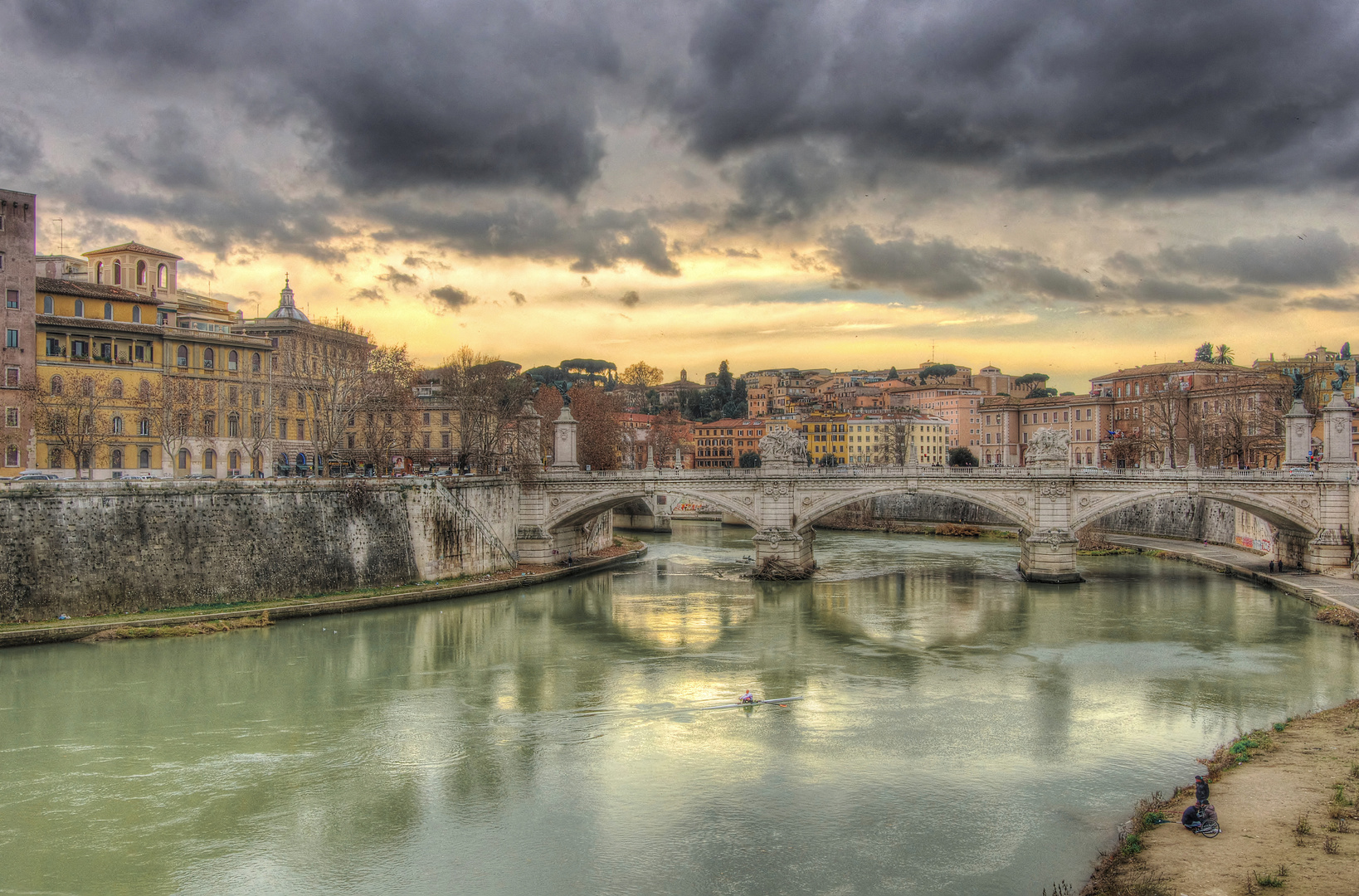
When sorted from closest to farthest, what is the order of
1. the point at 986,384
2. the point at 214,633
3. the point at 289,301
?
the point at 214,633, the point at 289,301, the point at 986,384

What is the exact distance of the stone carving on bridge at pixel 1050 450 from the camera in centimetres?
3012

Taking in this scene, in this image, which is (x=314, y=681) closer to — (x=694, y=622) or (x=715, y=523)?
(x=694, y=622)

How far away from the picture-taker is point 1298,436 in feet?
99.3

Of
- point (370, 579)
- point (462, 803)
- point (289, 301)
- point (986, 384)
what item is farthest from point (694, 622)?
point (986, 384)

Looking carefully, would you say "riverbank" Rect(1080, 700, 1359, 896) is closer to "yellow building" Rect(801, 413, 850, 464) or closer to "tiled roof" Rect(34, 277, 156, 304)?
"tiled roof" Rect(34, 277, 156, 304)

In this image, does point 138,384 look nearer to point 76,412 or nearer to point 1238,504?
point 76,412

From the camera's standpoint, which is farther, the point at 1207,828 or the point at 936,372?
the point at 936,372

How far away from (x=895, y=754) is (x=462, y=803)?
5.86 metres

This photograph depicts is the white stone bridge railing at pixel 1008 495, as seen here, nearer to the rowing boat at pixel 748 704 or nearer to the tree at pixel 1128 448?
the rowing boat at pixel 748 704

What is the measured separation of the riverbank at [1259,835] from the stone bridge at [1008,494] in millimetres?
16524

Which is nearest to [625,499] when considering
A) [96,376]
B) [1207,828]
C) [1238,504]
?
[96,376]

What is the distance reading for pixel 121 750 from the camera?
570 inches

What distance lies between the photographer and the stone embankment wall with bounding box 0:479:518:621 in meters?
21.2

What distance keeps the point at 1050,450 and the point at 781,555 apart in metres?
8.53
